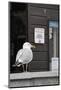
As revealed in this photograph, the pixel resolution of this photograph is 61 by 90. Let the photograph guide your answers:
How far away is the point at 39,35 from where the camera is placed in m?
1.69

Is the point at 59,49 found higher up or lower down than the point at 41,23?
lower down

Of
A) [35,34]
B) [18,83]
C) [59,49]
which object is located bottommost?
[18,83]

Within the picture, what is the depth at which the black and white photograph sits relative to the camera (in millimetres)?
1610

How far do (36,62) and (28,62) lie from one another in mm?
61

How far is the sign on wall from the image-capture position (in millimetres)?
1675

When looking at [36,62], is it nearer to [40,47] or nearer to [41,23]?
[40,47]

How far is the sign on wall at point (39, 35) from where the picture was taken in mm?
1675

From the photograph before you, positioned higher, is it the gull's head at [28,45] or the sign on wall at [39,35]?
the sign on wall at [39,35]

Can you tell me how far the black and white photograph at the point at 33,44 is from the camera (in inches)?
63.4

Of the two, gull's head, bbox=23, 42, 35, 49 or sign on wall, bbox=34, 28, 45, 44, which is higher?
sign on wall, bbox=34, 28, 45, 44

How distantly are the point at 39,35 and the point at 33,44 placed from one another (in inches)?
3.4

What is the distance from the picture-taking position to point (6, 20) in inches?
62.1

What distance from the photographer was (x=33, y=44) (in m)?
1.67

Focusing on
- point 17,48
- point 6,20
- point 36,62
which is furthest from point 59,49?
point 6,20
